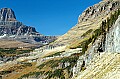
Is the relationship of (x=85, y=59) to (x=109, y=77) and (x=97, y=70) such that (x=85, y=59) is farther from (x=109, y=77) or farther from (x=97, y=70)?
(x=109, y=77)

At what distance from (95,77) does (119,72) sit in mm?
13258

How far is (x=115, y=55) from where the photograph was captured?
78.8m

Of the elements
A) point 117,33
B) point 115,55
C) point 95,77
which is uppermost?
point 117,33

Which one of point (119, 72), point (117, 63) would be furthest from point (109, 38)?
point (119, 72)

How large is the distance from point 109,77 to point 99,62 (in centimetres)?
1764

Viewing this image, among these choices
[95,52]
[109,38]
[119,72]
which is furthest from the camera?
[95,52]

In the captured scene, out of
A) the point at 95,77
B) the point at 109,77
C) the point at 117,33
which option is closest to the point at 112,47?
the point at 117,33

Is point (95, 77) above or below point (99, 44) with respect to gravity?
below

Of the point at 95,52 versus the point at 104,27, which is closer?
the point at 95,52

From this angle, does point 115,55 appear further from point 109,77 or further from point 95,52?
point 95,52

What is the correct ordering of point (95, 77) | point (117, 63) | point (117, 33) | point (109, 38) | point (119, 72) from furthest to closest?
point (109, 38)
point (117, 33)
point (95, 77)
point (117, 63)
point (119, 72)

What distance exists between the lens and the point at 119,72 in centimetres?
6556

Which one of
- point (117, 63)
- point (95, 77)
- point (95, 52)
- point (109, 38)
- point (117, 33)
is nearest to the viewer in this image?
point (117, 63)

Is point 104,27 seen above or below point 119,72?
above
